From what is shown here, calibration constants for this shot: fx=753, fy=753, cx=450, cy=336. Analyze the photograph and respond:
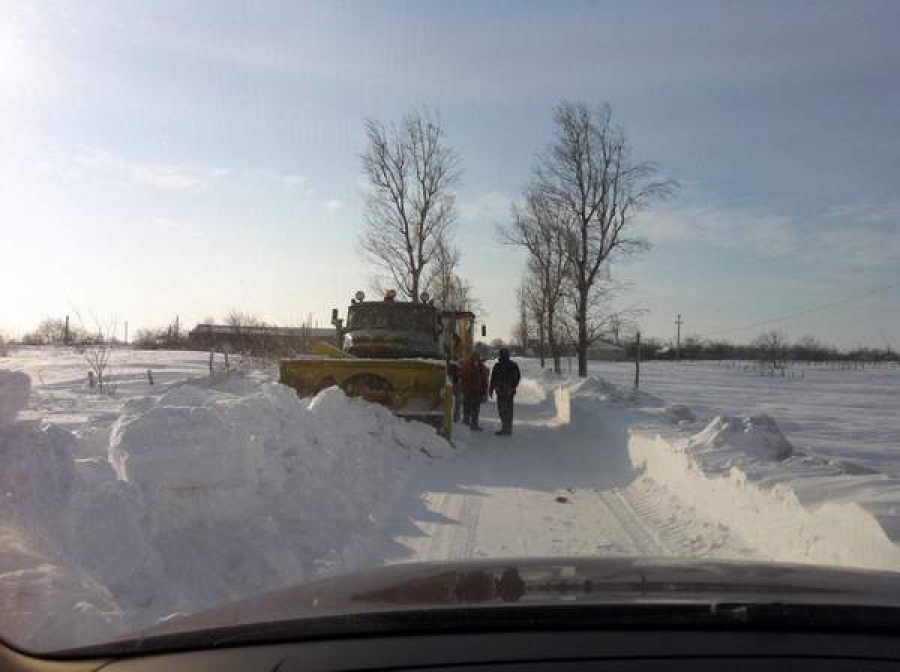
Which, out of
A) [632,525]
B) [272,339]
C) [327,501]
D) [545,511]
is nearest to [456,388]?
[545,511]

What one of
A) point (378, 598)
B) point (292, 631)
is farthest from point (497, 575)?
point (292, 631)

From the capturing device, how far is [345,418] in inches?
434

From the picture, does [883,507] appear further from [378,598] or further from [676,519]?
[378,598]

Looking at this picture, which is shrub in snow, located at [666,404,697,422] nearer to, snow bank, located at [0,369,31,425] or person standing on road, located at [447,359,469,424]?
person standing on road, located at [447,359,469,424]

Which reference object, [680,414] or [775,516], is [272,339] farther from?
[775,516]

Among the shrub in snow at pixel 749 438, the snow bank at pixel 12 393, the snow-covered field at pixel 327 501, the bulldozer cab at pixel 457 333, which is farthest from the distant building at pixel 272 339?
the snow bank at pixel 12 393

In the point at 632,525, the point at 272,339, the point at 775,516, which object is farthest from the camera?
the point at 272,339

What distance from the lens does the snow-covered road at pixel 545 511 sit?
263 inches

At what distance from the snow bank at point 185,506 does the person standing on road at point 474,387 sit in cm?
708

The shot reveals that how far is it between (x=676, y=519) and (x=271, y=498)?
413 cm

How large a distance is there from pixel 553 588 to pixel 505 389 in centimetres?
1314

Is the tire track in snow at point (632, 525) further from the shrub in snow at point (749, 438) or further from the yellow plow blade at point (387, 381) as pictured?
the yellow plow blade at point (387, 381)

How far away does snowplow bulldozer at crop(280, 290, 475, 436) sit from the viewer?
1330cm

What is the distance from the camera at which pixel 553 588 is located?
2.53 m
